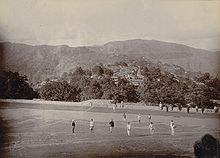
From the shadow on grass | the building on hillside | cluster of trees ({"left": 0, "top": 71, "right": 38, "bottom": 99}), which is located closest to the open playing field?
the shadow on grass

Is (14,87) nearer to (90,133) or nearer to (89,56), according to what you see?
(89,56)

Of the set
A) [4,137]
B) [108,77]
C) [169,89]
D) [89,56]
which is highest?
[89,56]

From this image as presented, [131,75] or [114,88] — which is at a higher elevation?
[131,75]

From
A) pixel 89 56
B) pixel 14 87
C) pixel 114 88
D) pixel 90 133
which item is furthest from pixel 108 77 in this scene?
pixel 14 87

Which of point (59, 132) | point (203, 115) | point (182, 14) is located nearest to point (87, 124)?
point (59, 132)

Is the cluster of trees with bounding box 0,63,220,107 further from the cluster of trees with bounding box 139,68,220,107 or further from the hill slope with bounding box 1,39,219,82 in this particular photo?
the hill slope with bounding box 1,39,219,82

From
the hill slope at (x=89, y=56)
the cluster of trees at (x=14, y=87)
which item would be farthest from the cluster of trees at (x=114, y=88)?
the hill slope at (x=89, y=56)

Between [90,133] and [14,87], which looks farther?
[14,87]

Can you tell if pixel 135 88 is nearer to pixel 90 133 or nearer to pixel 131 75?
pixel 131 75
